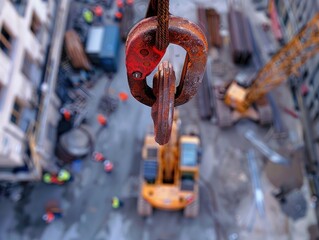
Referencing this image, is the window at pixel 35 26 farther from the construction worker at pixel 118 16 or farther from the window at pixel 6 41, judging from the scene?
the construction worker at pixel 118 16

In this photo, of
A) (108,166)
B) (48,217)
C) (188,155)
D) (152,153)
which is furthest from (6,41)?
(188,155)

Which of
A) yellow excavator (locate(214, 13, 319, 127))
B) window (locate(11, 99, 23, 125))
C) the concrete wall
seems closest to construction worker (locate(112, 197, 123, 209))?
the concrete wall

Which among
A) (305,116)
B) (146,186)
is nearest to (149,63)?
(146,186)

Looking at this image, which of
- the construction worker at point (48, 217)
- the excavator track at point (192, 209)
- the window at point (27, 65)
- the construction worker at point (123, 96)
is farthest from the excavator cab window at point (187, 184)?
the window at point (27, 65)

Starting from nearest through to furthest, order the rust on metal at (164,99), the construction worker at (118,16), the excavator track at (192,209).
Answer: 1. the rust on metal at (164,99)
2. the excavator track at (192,209)
3. the construction worker at (118,16)

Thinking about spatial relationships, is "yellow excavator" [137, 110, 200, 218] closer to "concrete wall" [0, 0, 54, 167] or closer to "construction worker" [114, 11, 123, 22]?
"concrete wall" [0, 0, 54, 167]

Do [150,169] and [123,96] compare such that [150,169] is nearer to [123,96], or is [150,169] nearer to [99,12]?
[123,96]

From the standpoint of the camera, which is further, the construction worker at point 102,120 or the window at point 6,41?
the construction worker at point 102,120
